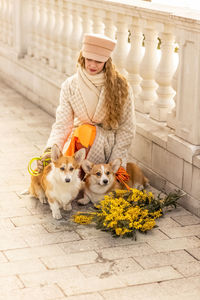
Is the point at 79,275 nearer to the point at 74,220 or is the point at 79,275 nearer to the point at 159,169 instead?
the point at 74,220

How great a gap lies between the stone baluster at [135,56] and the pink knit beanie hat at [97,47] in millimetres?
821

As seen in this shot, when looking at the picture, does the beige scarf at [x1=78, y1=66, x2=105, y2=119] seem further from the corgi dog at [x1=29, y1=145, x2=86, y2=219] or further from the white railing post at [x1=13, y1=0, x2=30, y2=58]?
the white railing post at [x1=13, y1=0, x2=30, y2=58]

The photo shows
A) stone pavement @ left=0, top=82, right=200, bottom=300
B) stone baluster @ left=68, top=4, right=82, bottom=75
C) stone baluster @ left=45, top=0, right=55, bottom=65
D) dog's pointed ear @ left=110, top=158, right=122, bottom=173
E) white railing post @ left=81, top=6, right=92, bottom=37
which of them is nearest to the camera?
stone pavement @ left=0, top=82, right=200, bottom=300

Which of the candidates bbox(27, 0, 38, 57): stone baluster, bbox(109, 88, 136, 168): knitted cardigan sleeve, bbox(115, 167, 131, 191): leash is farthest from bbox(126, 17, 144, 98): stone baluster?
bbox(27, 0, 38, 57): stone baluster

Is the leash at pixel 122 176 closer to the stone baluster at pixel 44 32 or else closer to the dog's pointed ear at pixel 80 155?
the dog's pointed ear at pixel 80 155

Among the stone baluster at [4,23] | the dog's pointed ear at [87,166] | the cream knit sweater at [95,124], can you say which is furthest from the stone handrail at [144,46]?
the stone baluster at [4,23]

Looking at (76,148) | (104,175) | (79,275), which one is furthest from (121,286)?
(76,148)

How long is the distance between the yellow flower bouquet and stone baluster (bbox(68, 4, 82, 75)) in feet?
8.84

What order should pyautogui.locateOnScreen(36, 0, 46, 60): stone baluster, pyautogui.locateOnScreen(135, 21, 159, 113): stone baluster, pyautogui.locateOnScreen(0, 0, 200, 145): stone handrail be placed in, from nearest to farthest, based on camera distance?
pyautogui.locateOnScreen(0, 0, 200, 145): stone handrail < pyautogui.locateOnScreen(135, 21, 159, 113): stone baluster < pyautogui.locateOnScreen(36, 0, 46, 60): stone baluster

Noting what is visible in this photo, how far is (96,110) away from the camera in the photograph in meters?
5.12

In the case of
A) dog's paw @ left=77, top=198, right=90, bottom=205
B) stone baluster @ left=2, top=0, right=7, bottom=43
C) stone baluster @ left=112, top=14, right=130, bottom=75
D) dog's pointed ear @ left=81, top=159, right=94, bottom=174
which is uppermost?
Result: stone baluster @ left=112, top=14, right=130, bottom=75

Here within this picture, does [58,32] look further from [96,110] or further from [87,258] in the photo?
[87,258]

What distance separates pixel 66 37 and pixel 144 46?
1.69 meters

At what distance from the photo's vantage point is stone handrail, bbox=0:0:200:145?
4.74m
